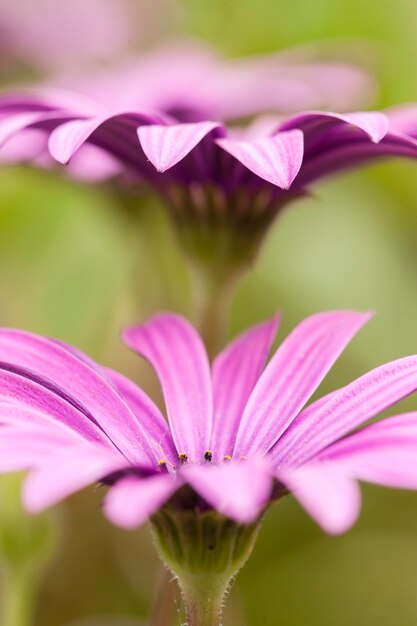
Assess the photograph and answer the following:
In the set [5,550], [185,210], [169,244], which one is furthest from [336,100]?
[5,550]

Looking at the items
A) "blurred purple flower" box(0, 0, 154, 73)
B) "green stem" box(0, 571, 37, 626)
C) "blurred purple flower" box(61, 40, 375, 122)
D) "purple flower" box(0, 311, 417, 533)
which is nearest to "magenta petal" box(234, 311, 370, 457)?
"purple flower" box(0, 311, 417, 533)

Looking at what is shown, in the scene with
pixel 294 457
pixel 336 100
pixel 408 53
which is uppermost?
pixel 408 53

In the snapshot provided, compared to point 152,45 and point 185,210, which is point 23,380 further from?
point 152,45

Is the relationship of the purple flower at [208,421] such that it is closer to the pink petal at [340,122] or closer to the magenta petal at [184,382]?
the magenta petal at [184,382]

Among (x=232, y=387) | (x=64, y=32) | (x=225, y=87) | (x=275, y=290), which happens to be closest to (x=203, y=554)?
(x=232, y=387)

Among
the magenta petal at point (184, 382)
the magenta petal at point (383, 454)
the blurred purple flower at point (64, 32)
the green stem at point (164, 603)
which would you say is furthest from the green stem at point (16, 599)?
the blurred purple flower at point (64, 32)

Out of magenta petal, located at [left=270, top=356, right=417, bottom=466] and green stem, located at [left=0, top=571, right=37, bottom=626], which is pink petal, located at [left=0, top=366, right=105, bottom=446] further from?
green stem, located at [left=0, top=571, right=37, bottom=626]
